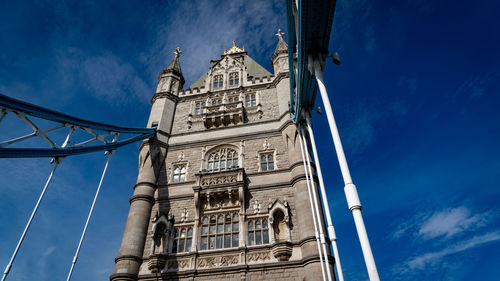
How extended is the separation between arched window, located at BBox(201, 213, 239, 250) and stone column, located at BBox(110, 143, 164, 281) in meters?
3.02

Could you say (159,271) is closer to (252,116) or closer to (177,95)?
(252,116)

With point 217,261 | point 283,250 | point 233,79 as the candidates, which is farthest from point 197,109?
point 283,250

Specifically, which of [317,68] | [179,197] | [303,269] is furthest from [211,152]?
[317,68]

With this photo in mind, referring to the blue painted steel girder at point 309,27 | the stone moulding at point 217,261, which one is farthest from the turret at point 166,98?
the blue painted steel girder at point 309,27

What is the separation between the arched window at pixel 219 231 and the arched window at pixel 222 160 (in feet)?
10.1

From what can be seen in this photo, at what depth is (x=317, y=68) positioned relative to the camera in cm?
927

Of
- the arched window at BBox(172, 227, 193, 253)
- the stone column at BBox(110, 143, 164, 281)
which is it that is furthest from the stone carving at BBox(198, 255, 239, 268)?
the stone column at BBox(110, 143, 164, 281)

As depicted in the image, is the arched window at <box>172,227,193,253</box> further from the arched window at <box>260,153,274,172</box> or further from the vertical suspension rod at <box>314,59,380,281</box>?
the vertical suspension rod at <box>314,59,380,281</box>

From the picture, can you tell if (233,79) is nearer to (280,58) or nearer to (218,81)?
(218,81)

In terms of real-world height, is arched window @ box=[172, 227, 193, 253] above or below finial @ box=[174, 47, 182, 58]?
below

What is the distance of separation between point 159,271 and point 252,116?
10649 millimetres

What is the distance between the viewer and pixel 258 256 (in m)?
13.2

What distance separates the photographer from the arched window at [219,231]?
14.1 m

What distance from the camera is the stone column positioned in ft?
43.8
